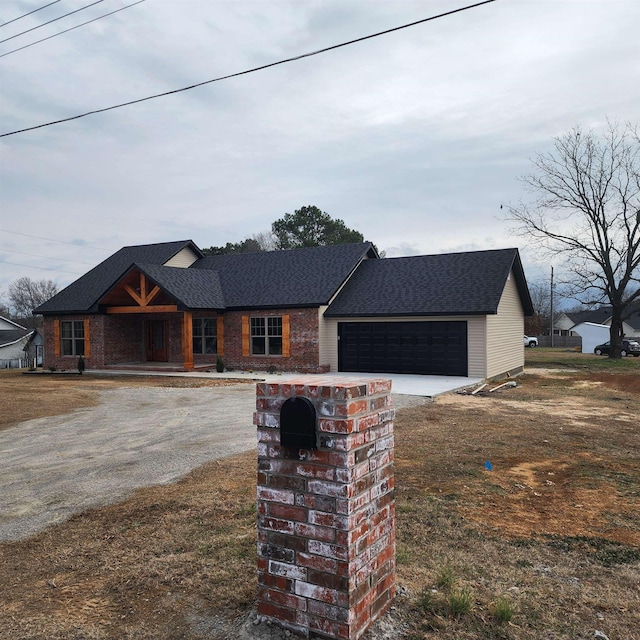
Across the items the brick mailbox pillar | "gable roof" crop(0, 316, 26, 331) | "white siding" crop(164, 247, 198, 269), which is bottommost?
the brick mailbox pillar

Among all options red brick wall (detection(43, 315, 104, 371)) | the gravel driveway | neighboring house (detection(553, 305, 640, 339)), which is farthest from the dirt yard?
neighboring house (detection(553, 305, 640, 339))

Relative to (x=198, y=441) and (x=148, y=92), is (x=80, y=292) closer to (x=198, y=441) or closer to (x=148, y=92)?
(x=148, y=92)

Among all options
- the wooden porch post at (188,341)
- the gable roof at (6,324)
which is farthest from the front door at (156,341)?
the gable roof at (6,324)

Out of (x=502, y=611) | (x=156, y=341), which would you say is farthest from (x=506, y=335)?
(x=502, y=611)

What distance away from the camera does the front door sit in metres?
24.9

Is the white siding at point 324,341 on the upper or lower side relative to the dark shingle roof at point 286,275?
lower

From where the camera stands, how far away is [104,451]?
26.8ft

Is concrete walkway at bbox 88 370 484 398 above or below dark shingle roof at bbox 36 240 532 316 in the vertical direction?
below

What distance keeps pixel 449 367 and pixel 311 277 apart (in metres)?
7.16

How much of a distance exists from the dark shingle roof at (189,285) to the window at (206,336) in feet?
4.20

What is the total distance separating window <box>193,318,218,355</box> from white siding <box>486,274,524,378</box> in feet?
37.9

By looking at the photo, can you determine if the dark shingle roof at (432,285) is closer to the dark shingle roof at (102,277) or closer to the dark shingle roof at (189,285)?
the dark shingle roof at (189,285)

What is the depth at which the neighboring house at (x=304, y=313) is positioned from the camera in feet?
62.8

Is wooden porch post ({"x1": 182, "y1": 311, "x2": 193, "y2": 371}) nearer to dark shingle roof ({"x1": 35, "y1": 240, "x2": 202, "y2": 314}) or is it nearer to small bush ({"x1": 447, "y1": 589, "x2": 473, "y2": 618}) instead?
dark shingle roof ({"x1": 35, "y1": 240, "x2": 202, "y2": 314})
